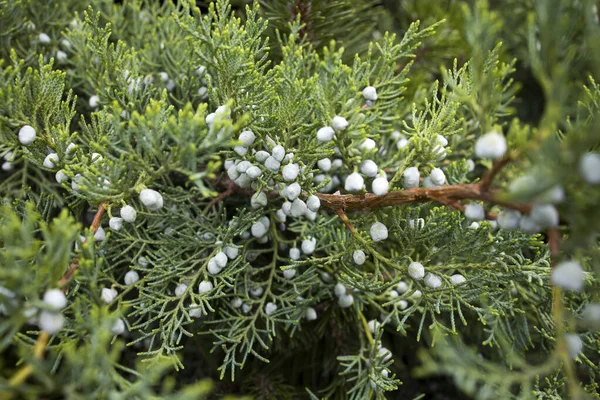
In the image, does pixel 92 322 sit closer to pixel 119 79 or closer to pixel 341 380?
pixel 119 79

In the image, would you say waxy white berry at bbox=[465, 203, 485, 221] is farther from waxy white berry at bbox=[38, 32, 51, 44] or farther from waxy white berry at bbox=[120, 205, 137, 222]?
waxy white berry at bbox=[38, 32, 51, 44]

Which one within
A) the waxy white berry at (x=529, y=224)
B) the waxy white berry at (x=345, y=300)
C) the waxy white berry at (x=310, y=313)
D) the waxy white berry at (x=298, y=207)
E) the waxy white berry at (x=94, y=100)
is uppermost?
the waxy white berry at (x=529, y=224)

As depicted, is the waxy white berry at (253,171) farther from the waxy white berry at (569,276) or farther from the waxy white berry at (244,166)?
the waxy white berry at (569,276)

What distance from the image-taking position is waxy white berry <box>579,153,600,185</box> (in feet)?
1.43

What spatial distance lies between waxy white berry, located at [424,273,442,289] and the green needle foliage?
0.5 inches

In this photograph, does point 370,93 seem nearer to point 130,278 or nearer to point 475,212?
point 475,212

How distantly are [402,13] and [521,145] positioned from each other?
1.02 metres

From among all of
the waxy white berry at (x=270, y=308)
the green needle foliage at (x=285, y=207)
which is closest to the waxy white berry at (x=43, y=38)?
the green needle foliage at (x=285, y=207)

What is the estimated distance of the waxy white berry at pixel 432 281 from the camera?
2.39ft

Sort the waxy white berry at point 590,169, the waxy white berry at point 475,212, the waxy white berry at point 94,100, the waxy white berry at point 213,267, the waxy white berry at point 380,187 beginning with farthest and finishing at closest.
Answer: the waxy white berry at point 94,100 → the waxy white berry at point 213,267 → the waxy white berry at point 380,187 → the waxy white berry at point 475,212 → the waxy white berry at point 590,169

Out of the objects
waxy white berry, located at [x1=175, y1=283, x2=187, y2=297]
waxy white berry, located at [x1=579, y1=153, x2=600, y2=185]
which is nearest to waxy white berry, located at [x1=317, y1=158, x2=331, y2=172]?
waxy white berry, located at [x1=175, y1=283, x2=187, y2=297]

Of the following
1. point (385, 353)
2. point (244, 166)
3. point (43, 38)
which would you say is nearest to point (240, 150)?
point (244, 166)

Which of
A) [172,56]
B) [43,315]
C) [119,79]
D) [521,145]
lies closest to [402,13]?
[172,56]

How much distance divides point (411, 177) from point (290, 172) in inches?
7.2
